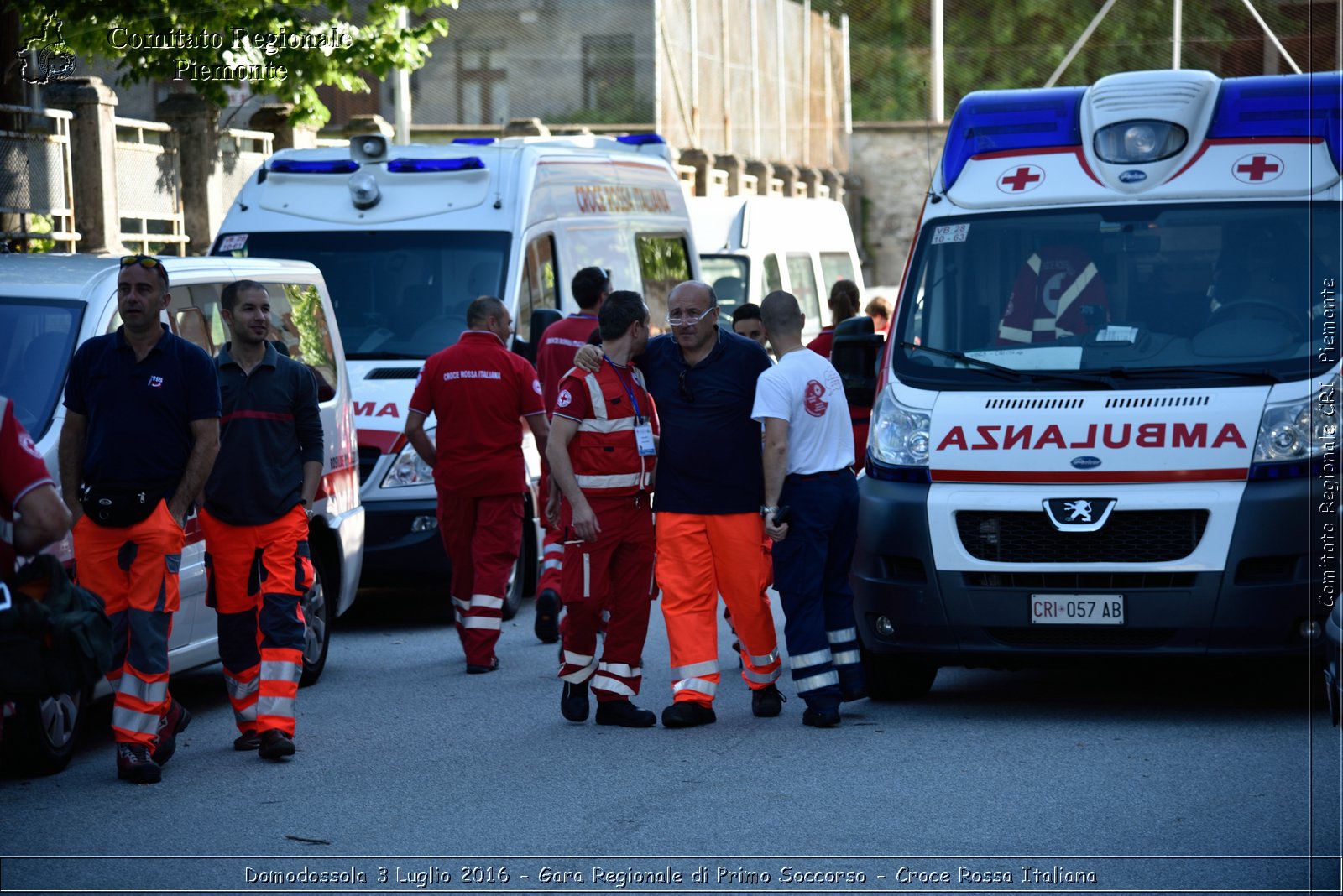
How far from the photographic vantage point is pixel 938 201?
8.77 meters

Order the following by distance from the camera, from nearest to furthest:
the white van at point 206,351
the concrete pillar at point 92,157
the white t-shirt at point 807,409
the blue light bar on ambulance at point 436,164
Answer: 1. the white van at point 206,351
2. the white t-shirt at point 807,409
3. the blue light bar on ambulance at point 436,164
4. the concrete pillar at point 92,157

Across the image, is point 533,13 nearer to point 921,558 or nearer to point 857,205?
point 857,205

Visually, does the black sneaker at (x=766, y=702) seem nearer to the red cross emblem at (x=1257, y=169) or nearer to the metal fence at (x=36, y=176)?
the red cross emblem at (x=1257, y=169)

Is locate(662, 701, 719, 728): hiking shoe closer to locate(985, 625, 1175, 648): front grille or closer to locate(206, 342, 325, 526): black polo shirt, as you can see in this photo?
locate(985, 625, 1175, 648): front grille

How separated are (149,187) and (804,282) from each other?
657cm

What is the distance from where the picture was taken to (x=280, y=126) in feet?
70.4

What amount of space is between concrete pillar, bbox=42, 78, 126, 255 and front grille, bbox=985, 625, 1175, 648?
38.8ft

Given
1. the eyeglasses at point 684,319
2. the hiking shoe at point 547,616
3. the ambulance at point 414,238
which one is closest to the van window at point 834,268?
the ambulance at point 414,238

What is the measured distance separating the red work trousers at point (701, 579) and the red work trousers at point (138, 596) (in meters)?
2.04

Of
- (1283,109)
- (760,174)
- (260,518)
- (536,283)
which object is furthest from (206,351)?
(760,174)

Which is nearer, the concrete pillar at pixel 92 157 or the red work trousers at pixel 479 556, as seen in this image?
the red work trousers at pixel 479 556

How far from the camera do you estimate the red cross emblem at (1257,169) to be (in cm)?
830

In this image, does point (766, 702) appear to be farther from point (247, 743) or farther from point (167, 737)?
point (167, 737)

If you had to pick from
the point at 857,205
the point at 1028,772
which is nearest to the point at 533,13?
the point at 857,205
